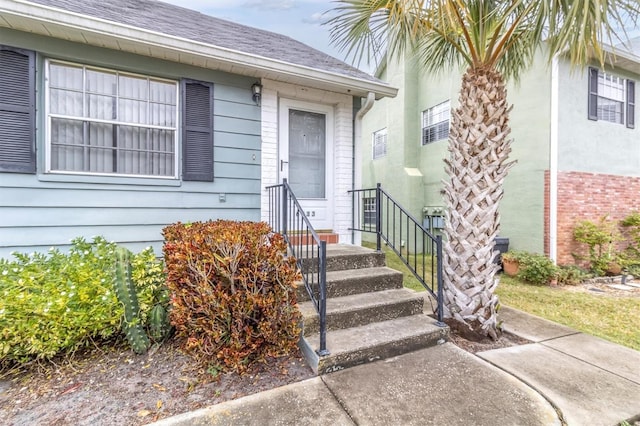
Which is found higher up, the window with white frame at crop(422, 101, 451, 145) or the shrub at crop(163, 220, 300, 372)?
the window with white frame at crop(422, 101, 451, 145)

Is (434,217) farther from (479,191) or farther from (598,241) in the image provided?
(479,191)

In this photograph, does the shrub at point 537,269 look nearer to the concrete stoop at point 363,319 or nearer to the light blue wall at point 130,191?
the concrete stoop at point 363,319

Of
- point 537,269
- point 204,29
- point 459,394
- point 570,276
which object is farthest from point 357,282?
point 570,276

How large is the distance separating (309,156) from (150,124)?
2236 mm

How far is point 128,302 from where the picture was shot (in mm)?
2713

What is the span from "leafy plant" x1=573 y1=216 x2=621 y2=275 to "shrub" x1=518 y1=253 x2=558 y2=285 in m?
1.12

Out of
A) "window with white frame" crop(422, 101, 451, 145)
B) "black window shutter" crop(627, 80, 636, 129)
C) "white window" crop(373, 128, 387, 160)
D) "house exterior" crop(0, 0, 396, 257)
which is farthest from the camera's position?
"white window" crop(373, 128, 387, 160)

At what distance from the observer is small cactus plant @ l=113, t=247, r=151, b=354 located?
8.84 ft

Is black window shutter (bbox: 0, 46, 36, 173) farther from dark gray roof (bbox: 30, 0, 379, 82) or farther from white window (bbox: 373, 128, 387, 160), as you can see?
white window (bbox: 373, 128, 387, 160)

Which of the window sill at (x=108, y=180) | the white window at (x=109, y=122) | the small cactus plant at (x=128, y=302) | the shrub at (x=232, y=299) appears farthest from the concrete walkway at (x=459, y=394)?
the white window at (x=109, y=122)

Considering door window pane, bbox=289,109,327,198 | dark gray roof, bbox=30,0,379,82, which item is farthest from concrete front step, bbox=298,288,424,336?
dark gray roof, bbox=30,0,379,82

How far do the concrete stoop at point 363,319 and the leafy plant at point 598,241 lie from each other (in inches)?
220

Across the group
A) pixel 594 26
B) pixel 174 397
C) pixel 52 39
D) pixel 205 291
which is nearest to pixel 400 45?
pixel 594 26

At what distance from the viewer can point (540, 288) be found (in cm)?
589
